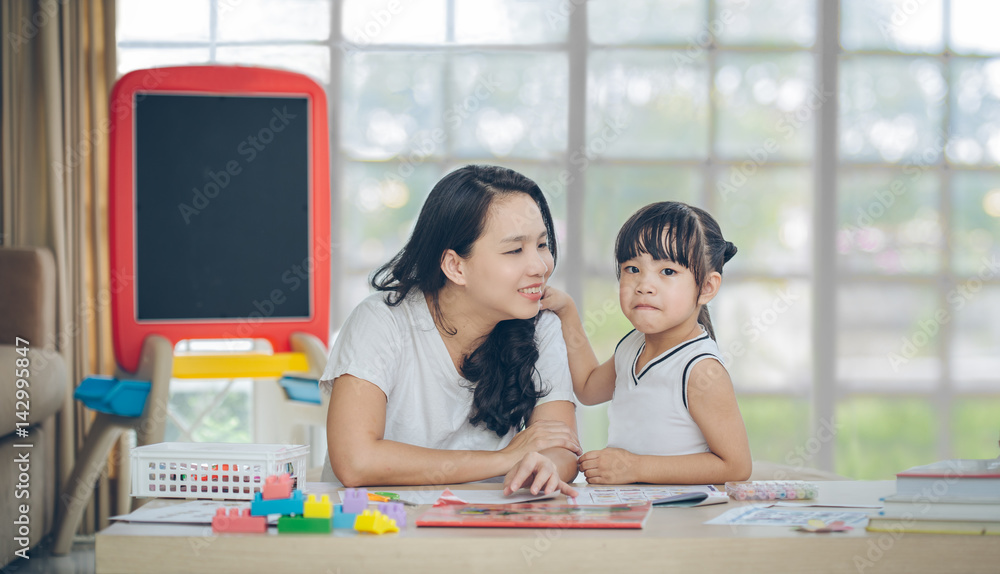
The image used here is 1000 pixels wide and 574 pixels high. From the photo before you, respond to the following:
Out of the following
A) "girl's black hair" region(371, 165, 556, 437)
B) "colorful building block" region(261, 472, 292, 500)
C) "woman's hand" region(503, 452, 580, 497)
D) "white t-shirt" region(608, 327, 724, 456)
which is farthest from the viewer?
"girl's black hair" region(371, 165, 556, 437)

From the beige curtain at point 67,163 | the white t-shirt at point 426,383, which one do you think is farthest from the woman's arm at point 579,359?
the beige curtain at point 67,163

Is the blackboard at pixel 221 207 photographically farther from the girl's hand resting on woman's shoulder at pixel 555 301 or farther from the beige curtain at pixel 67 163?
the girl's hand resting on woman's shoulder at pixel 555 301

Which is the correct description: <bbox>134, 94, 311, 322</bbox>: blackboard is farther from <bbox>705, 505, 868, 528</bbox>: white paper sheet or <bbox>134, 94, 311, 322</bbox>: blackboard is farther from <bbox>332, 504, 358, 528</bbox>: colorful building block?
<bbox>705, 505, 868, 528</bbox>: white paper sheet

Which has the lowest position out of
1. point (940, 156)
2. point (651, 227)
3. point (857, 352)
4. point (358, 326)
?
point (857, 352)

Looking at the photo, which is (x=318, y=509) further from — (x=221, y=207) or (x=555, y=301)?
(x=221, y=207)

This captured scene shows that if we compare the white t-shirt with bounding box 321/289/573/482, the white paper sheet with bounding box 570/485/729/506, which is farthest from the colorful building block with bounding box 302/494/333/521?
the white t-shirt with bounding box 321/289/573/482

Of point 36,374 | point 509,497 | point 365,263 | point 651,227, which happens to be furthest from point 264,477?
point 365,263

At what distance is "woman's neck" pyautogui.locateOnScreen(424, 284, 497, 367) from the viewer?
4.67 ft

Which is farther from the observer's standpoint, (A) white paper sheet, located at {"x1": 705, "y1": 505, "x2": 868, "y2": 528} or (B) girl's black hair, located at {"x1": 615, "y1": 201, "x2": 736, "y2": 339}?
(B) girl's black hair, located at {"x1": 615, "y1": 201, "x2": 736, "y2": 339}

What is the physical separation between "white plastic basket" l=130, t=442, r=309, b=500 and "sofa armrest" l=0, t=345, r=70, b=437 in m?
1.17

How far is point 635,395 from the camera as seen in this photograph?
1345mm

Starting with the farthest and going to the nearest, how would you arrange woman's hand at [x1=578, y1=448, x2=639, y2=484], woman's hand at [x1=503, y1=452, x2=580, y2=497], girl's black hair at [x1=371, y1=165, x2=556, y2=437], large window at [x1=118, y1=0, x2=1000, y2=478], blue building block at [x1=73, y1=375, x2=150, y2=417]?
large window at [x1=118, y1=0, x2=1000, y2=478]
blue building block at [x1=73, y1=375, x2=150, y2=417]
girl's black hair at [x1=371, y1=165, x2=556, y2=437]
woman's hand at [x1=578, y1=448, x2=639, y2=484]
woman's hand at [x1=503, y1=452, x2=580, y2=497]

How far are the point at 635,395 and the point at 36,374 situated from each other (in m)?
1.58

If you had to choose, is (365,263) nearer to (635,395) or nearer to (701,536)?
(635,395)
